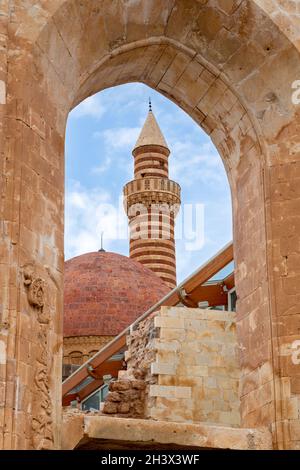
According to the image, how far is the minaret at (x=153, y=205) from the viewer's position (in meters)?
38.1

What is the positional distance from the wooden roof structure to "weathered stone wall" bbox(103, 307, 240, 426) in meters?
1.49

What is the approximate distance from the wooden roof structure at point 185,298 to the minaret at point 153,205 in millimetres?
16131

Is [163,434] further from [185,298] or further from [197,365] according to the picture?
[185,298]

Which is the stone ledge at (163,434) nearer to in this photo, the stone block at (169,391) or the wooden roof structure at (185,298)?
the stone block at (169,391)

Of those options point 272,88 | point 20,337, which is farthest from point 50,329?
point 272,88

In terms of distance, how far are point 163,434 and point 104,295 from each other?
2073 centimetres

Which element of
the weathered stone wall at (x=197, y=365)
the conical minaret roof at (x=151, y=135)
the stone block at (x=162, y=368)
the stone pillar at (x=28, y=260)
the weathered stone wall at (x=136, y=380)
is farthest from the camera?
the conical minaret roof at (x=151, y=135)

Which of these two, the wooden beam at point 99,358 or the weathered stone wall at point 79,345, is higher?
the weathered stone wall at point 79,345

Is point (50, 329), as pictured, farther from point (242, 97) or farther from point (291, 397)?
point (242, 97)

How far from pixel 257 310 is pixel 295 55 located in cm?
285

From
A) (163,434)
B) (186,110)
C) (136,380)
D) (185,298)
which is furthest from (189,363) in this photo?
(163,434)

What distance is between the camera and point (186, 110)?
37.4ft

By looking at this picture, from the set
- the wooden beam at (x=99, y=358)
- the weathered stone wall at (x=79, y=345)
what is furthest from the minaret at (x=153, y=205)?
the wooden beam at (x=99, y=358)

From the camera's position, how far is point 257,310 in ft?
33.2
